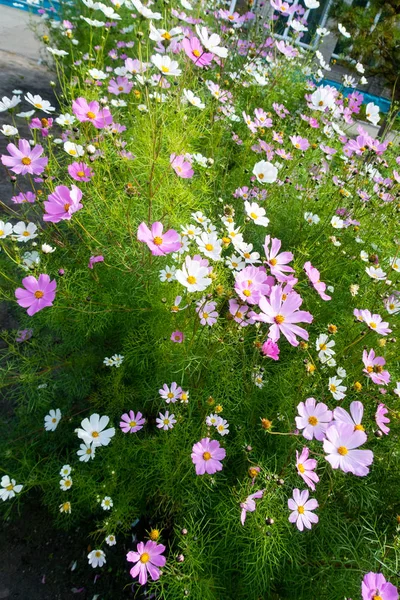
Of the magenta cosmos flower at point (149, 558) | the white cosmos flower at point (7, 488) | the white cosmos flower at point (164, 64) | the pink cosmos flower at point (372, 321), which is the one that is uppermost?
the white cosmos flower at point (164, 64)

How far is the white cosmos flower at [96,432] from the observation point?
128 centimetres

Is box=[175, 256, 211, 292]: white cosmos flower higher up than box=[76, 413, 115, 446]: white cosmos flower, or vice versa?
box=[175, 256, 211, 292]: white cosmos flower

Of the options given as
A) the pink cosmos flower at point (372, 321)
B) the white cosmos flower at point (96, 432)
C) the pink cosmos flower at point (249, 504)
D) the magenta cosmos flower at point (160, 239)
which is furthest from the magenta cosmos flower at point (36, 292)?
the pink cosmos flower at point (372, 321)

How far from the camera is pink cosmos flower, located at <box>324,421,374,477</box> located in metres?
0.97

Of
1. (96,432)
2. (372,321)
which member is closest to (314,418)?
(372,321)

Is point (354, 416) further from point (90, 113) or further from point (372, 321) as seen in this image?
point (90, 113)

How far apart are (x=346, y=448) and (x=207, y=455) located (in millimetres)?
434

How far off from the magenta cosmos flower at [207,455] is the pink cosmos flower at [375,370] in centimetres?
52

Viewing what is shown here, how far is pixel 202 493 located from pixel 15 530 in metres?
0.77

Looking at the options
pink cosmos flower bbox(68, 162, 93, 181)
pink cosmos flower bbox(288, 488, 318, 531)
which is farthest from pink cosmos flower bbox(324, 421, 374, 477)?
pink cosmos flower bbox(68, 162, 93, 181)

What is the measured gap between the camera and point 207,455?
1.23 meters

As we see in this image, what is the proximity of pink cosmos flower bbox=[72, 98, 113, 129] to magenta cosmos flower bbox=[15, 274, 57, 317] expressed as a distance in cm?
59

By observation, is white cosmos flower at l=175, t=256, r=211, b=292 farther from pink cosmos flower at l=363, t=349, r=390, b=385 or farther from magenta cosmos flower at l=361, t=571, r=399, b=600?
magenta cosmos flower at l=361, t=571, r=399, b=600

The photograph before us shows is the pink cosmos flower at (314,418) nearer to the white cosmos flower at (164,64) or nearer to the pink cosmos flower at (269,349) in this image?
the pink cosmos flower at (269,349)
